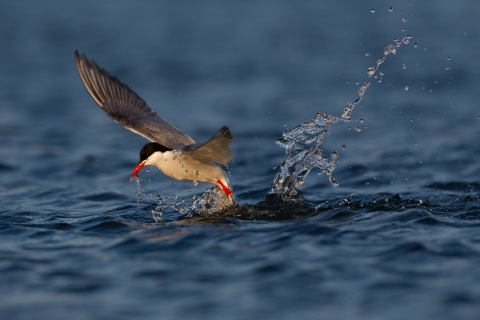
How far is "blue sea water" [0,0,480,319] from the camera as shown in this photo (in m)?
5.38

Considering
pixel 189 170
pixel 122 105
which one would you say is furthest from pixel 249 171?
pixel 189 170

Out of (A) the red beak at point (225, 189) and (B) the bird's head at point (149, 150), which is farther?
(A) the red beak at point (225, 189)

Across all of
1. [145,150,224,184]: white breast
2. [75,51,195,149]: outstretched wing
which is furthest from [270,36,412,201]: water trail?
[75,51,195,149]: outstretched wing

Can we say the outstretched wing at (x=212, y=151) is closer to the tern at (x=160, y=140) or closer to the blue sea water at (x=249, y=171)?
the tern at (x=160, y=140)

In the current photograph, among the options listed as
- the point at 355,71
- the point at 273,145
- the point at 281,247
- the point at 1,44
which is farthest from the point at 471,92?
the point at 1,44

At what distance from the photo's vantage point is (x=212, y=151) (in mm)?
7281

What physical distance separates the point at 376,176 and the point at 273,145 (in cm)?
253

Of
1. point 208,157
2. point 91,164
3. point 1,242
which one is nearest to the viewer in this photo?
point 1,242

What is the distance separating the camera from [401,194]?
8.33 meters

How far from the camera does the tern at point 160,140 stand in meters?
7.16

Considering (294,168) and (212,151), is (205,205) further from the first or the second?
(294,168)

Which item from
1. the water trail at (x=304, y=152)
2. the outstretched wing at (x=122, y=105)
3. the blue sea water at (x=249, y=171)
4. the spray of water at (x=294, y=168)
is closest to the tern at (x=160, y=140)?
the outstretched wing at (x=122, y=105)

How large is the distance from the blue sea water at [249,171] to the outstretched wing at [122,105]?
3.30 ft

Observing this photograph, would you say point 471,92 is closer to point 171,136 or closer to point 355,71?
point 355,71
